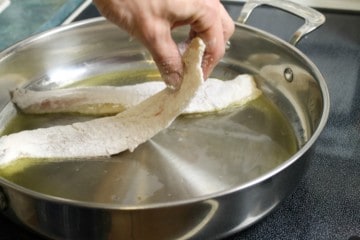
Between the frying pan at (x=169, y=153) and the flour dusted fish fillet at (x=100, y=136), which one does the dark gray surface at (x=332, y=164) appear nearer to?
the frying pan at (x=169, y=153)

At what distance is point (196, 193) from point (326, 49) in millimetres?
447

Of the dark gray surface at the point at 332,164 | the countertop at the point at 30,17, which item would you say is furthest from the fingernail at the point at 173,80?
the countertop at the point at 30,17

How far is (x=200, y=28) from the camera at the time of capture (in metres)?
0.62

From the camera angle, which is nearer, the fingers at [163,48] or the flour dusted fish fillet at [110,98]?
the fingers at [163,48]

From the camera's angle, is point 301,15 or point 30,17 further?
point 30,17

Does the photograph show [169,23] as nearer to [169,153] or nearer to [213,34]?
[213,34]

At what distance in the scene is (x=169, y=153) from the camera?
702mm

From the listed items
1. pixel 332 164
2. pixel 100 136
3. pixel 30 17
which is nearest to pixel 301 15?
pixel 332 164

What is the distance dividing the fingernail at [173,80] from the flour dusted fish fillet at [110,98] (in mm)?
99

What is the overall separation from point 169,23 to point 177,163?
186 mm

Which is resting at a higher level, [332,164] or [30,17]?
[30,17]

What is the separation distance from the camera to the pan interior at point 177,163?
2.10 feet

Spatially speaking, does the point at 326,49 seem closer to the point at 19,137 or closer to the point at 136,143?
the point at 136,143

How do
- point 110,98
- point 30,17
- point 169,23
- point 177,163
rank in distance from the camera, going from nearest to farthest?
point 169,23, point 177,163, point 110,98, point 30,17
